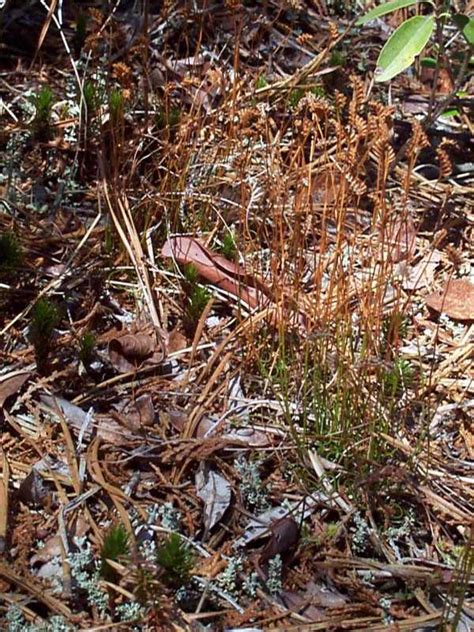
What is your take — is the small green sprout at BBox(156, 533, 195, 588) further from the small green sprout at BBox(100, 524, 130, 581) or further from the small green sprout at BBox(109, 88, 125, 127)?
the small green sprout at BBox(109, 88, 125, 127)

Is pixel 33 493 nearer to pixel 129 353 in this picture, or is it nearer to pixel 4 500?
pixel 4 500

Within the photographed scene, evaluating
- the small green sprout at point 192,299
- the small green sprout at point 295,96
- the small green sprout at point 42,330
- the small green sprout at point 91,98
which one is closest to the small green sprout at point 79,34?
the small green sprout at point 91,98

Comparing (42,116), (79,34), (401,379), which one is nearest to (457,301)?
(401,379)

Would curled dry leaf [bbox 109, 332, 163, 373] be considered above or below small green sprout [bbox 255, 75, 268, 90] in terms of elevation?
below

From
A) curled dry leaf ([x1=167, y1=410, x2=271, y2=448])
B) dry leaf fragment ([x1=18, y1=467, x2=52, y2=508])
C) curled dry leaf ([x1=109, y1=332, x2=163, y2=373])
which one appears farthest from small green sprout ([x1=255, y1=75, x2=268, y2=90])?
dry leaf fragment ([x1=18, y1=467, x2=52, y2=508])

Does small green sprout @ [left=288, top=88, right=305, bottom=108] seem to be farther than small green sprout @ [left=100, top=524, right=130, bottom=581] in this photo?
Yes

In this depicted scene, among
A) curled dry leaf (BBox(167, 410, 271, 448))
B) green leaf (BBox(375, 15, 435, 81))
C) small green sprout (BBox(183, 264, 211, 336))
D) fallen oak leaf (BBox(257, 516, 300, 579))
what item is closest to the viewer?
fallen oak leaf (BBox(257, 516, 300, 579))

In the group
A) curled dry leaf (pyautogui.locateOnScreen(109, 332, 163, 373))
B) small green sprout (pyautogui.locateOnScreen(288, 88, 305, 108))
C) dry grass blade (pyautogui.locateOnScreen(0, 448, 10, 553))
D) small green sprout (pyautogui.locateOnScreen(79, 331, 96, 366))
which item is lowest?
dry grass blade (pyautogui.locateOnScreen(0, 448, 10, 553))
